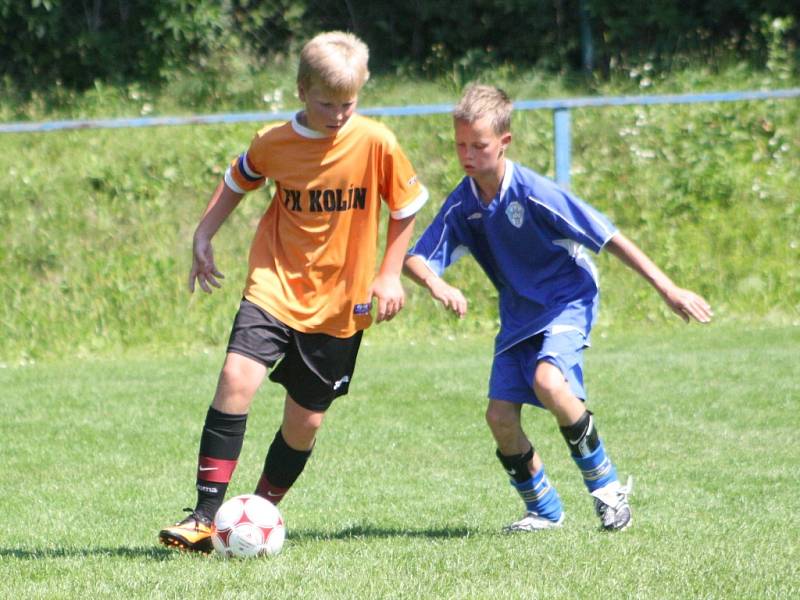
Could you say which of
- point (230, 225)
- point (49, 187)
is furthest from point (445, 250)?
point (49, 187)

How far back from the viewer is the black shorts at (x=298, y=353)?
4617 millimetres

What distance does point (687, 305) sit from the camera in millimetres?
4512

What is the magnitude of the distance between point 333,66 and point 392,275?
2.64 feet

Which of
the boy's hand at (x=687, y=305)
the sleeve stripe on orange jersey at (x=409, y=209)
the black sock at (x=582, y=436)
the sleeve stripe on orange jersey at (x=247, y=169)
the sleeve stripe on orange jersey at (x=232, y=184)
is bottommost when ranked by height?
the black sock at (x=582, y=436)

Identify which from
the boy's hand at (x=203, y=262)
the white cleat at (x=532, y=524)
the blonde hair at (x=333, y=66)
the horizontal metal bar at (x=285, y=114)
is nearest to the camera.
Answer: the blonde hair at (x=333, y=66)

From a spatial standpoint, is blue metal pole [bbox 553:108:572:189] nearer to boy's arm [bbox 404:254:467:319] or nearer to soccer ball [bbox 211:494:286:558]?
boy's arm [bbox 404:254:467:319]

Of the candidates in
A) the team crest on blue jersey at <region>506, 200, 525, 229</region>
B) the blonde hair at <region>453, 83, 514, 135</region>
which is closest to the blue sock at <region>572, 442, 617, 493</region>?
the team crest on blue jersey at <region>506, 200, 525, 229</region>

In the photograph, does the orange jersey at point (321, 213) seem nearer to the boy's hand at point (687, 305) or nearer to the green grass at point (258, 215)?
the boy's hand at point (687, 305)

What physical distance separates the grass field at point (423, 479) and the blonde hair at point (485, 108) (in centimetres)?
151

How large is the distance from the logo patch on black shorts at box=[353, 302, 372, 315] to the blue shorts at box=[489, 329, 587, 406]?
0.55 metres

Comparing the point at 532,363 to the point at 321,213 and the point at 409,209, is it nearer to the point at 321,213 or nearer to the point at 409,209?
the point at 409,209

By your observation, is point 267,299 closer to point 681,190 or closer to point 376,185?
point 376,185

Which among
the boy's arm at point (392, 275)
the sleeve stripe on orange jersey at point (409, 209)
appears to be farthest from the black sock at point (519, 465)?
the sleeve stripe on orange jersey at point (409, 209)

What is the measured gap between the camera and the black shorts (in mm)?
4617
